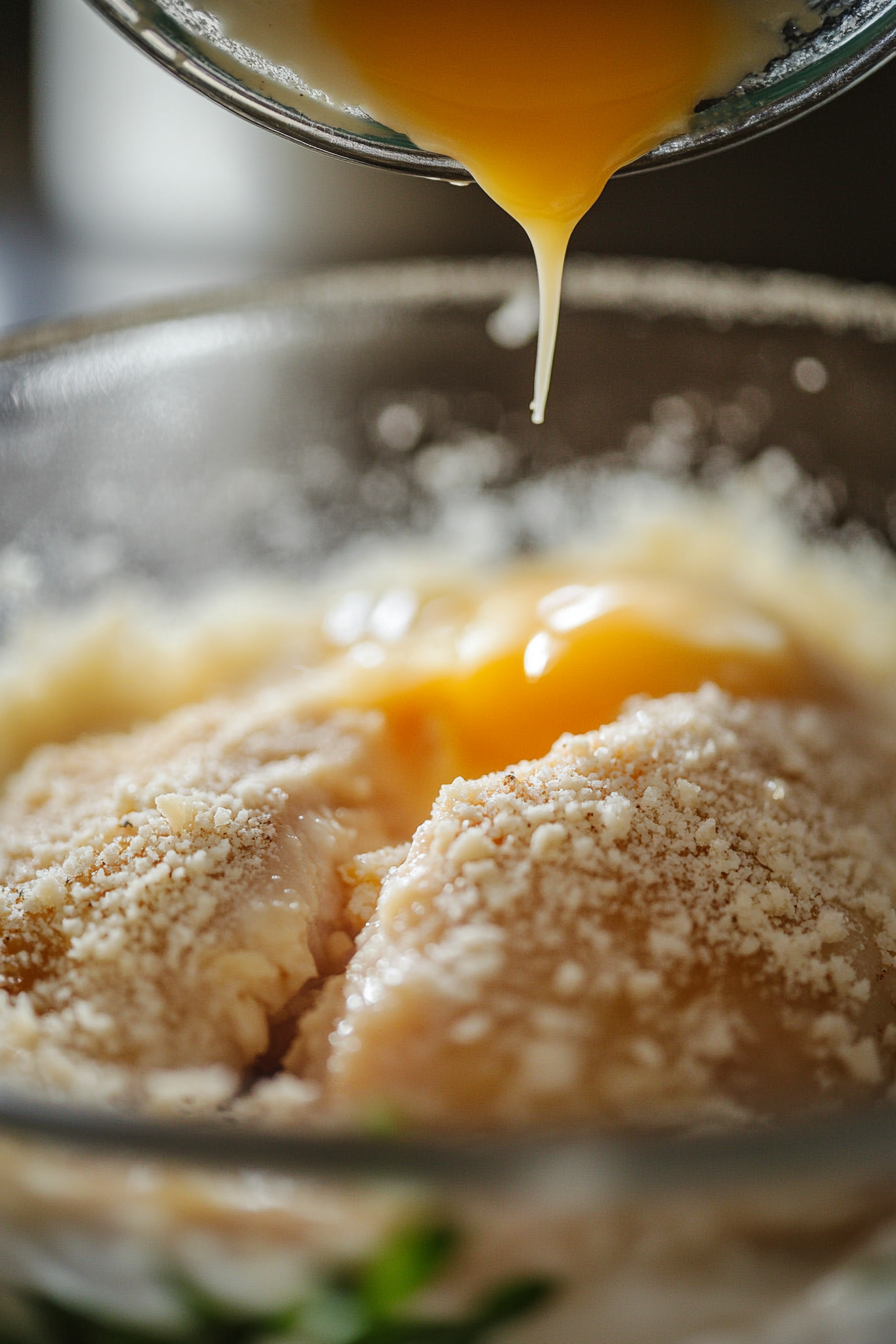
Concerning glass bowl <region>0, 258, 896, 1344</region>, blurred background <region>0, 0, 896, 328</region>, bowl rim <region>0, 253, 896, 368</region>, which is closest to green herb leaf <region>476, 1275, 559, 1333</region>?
glass bowl <region>0, 258, 896, 1344</region>

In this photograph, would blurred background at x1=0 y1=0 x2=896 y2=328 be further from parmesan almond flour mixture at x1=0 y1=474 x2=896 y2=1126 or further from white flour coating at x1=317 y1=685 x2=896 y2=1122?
white flour coating at x1=317 y1=685 x2=896 y2=1122

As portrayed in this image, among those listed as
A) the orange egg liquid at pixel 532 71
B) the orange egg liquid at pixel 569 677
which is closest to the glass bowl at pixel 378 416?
the orange egg liquid at pixel 569 677

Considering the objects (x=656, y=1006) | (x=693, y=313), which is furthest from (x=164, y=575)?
(x=656, y=1006)

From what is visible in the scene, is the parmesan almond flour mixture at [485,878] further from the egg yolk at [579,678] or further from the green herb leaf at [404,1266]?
the green herb leaf at [404,1266]

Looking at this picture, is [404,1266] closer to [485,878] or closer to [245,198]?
[485,878]

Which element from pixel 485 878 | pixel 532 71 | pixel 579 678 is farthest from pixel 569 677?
pixel 532 71
